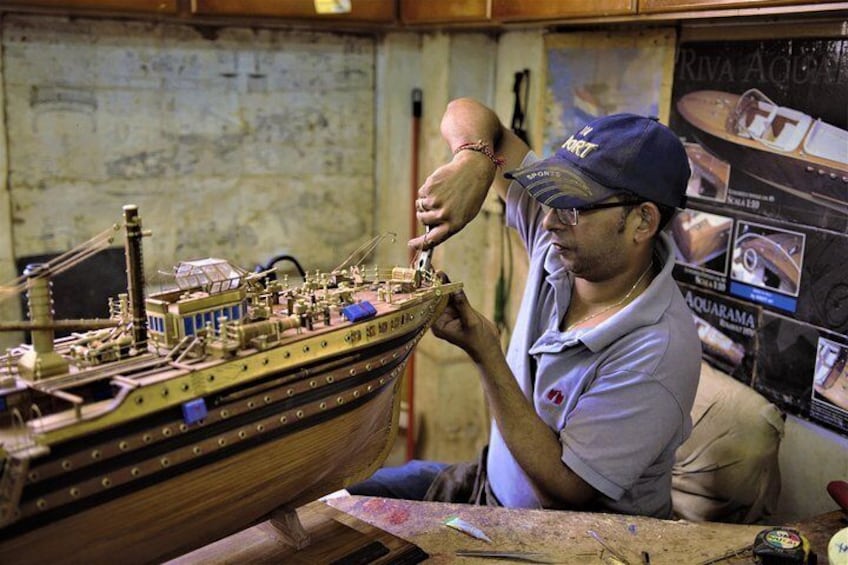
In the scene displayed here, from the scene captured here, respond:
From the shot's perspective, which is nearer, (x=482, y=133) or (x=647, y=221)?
(x=647, y=221)

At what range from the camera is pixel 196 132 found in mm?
4625

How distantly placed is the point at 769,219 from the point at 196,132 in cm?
320

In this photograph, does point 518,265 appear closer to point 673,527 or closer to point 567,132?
point 567,132

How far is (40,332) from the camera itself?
173 cm

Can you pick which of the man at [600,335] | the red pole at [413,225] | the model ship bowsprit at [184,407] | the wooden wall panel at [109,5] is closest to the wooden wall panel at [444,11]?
the red pole at [413,225]

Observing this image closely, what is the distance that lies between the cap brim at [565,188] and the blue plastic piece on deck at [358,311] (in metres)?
0.65

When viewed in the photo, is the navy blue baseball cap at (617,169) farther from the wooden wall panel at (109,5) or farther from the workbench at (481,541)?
the wooden wall panel at (109,5)

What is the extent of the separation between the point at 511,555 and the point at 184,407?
1047 millimetres

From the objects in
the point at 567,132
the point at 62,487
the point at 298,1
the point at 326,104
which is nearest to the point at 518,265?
the point at 567,132

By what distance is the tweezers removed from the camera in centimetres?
220

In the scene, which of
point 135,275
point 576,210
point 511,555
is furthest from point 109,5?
point 511,555

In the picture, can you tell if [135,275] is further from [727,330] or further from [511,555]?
[727,330]

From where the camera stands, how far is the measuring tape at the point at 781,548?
2.09 metres

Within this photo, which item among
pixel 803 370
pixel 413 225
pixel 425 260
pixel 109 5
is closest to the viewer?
pixel 425 260
